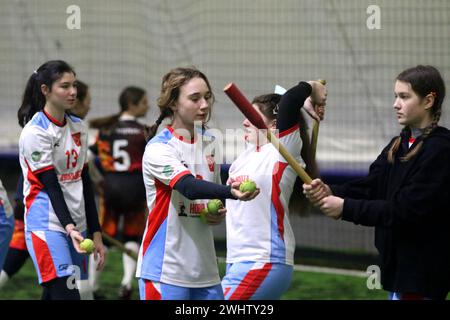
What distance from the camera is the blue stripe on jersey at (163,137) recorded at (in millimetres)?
3877

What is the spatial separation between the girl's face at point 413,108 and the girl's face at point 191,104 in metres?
0.81

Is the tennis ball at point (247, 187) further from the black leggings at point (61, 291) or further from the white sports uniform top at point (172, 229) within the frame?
the black leggings at point (61, 291)

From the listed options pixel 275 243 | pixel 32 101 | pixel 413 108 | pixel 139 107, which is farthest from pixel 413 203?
pixel 139 107

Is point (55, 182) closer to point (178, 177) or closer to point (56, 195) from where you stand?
point (56, 195)

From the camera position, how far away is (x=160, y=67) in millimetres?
9695

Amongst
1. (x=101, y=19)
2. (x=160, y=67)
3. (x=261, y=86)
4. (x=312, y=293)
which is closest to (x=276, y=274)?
(x=312, y=293)

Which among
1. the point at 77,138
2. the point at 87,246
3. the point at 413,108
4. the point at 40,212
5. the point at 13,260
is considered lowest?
the point at 13,260

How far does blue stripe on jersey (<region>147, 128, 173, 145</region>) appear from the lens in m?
3.88

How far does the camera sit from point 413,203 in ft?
11.7

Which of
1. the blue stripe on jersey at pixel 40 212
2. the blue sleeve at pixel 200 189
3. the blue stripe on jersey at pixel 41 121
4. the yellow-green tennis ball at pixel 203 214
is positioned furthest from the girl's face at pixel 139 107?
the blue sleeve at pixel 200 189

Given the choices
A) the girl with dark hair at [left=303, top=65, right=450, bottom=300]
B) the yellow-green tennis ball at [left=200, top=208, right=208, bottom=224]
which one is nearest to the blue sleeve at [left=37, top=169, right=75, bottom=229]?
the yellow-green tennis ball at [left=200, top=208, right=208, bottom=224]

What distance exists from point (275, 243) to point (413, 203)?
875mm

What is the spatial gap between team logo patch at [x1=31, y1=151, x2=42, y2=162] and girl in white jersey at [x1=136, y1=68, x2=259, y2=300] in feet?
2.71

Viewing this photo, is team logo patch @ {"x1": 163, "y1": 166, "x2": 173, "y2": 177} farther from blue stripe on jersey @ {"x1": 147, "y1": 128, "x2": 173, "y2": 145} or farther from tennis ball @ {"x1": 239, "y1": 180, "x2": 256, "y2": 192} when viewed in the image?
tennis ball @ {"x1": 239, "y1": 180, "x2": 256, "y2": 192}
